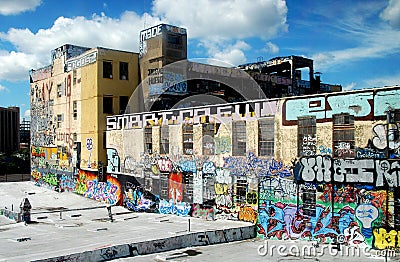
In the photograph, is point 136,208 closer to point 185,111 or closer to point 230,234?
point 185,111

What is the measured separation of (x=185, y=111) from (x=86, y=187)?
1389 cm

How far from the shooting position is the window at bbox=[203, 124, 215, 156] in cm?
2492

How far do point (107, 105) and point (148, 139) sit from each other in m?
6.74

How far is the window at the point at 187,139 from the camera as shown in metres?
26.2

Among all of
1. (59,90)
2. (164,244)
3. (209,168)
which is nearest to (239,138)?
(209,168)

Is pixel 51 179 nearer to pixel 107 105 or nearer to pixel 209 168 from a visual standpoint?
pixel 107 105

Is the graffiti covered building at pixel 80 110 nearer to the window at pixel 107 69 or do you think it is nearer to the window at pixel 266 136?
the window at pixel 107 69

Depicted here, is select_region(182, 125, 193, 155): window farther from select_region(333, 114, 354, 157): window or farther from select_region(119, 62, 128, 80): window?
select_region(119, 62, 128, 80): window

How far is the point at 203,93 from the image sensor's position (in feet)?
122

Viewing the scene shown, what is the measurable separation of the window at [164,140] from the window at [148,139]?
111cm

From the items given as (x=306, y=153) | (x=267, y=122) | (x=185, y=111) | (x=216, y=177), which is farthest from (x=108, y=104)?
(x=306, y=153)

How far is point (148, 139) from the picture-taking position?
1153 inches

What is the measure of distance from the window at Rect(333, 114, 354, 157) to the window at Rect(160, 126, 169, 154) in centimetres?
1203

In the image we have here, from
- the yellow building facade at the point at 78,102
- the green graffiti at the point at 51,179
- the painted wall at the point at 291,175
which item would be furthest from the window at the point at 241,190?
the green graffiti at the point at 51,179
